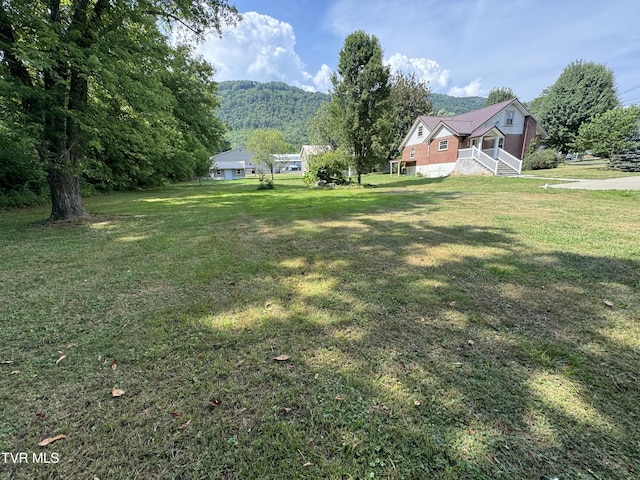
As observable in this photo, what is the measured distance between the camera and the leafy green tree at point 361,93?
17547 millimetres

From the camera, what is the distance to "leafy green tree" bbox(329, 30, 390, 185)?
17547 mm

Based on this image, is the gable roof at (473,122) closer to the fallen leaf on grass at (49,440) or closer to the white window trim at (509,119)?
the white window trim at (509,119)

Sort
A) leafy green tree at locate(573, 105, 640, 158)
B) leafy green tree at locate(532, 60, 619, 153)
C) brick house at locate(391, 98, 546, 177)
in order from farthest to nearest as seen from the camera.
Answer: leafy green tree at locate(532, 60, 619, 153)
brick house at locate(391, 98, 546, 177)
leafy green tree at locate(573, 105, 640, 158)

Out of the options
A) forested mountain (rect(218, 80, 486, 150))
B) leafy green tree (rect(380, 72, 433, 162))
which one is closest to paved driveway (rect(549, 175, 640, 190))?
leafy green tree (rect(380, 72, 433, 162))

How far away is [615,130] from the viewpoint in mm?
19359

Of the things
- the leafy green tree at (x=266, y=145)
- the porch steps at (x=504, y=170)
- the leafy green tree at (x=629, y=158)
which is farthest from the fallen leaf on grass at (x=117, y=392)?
the leafy green tree at (x=266, y=145)

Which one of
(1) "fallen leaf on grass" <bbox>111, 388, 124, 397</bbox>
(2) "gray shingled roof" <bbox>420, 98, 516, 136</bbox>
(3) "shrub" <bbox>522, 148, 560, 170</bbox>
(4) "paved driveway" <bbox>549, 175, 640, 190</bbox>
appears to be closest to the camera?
(1) "fallen leaf on grass" <bbox>111, 388, 124, 397</bbox>

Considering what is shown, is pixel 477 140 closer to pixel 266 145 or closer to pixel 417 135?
pixel 417 135

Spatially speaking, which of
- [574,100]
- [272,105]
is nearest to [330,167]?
[574,100]

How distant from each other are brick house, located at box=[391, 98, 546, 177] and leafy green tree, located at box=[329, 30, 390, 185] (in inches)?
319

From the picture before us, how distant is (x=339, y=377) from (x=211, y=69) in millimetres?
24437

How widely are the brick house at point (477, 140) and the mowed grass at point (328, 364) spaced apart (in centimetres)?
1937

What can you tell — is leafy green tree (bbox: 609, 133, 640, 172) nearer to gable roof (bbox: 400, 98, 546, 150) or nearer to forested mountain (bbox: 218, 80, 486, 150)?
gable roof (bbox: 400, 98, 546, 150)

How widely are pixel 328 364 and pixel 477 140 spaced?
26362 mm
